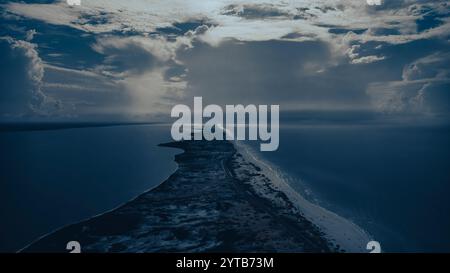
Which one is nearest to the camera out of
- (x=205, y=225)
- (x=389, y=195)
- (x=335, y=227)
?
(x=205, y=225)

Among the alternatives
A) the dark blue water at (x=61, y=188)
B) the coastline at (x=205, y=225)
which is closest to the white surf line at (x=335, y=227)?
the coastline at (x=205, y=225)

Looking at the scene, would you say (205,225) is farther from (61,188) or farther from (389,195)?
(389,195)

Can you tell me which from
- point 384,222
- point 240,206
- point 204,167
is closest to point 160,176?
point 204,167

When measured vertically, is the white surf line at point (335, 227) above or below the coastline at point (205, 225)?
below

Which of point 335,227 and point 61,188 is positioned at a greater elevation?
point 61,188

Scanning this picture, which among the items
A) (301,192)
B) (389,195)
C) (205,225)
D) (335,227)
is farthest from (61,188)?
(389,195)

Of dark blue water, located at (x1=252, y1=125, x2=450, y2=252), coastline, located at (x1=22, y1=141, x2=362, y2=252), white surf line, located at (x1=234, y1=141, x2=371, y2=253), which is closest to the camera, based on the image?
coastline, located at (x1=22, y1=141, x2=362, y2=252)

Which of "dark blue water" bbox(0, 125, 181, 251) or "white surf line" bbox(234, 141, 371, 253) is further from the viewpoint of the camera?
"dark blue water" bbox(0, 125, 181, 251)

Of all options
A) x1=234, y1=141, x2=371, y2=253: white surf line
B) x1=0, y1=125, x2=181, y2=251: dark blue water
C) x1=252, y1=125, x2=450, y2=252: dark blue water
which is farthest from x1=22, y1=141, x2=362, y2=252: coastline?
x1=252, y1=125, x2=450, y2=252: dark blue water

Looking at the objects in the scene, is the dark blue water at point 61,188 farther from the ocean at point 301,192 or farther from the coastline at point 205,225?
the coastline at point 205,225

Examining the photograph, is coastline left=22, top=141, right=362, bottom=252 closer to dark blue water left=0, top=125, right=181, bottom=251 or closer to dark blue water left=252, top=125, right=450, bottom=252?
dark blue water left=0, top=125, right=181, bottom=251
